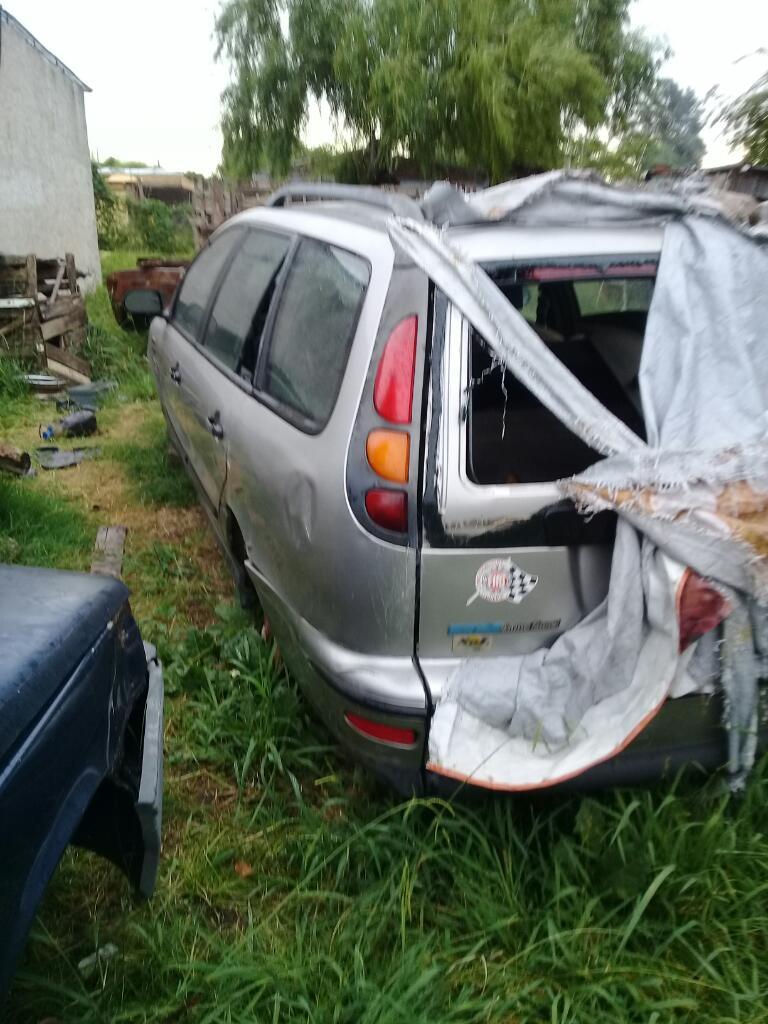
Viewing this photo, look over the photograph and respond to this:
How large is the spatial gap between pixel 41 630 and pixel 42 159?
12.6m

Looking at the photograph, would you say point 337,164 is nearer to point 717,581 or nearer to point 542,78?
point 542,78

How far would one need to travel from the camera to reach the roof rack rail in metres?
2.33

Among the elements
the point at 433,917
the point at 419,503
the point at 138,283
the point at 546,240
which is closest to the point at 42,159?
the point at 138,283

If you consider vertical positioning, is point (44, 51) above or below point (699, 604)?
above

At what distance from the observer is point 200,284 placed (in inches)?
158

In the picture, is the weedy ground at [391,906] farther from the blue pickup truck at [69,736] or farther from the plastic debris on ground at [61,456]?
the plastic debris on ground at [61,456]

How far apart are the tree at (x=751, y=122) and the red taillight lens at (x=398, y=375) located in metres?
5.83

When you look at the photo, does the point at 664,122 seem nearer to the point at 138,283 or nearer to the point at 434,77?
the point at 434,77

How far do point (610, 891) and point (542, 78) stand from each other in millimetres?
12338

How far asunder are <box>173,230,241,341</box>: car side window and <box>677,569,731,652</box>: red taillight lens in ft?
8.54

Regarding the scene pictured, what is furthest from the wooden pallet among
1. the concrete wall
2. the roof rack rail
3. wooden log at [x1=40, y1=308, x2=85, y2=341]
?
the roof rack rail

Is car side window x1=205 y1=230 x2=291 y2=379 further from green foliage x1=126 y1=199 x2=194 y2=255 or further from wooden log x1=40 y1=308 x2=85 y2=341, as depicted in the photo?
green foliage x1=126 y1=199 x2=194 y2=255

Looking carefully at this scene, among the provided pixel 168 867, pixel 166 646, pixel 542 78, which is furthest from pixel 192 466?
pixel 542 78

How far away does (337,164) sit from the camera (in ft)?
42.4
